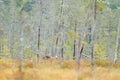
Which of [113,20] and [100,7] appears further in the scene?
[113,20]

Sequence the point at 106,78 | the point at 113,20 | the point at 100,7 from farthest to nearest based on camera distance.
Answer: the point at 113,20 < the point at 100,7 < the point at 106,78

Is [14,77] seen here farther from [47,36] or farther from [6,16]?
[47,36]

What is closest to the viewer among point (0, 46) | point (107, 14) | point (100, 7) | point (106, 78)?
point (106, 78)

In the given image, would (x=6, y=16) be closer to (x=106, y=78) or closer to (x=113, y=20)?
(x=113, y=20)

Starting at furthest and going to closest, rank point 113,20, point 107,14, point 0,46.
Answer: point 0,46 → point 113,20 → point 107,14

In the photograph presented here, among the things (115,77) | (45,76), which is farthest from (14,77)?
(115,77)

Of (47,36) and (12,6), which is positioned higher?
(12,6)

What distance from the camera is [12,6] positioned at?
2079 inches

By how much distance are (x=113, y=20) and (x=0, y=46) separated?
20.4 metres

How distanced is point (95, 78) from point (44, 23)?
42748mm

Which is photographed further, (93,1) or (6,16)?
(6,16)

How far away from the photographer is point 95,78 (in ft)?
47.5

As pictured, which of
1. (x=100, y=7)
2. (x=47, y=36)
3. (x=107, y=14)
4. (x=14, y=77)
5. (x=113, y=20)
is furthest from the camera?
(x=47, y=36)

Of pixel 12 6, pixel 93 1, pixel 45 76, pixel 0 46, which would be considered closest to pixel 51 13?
pixel 12 6
